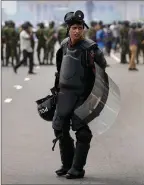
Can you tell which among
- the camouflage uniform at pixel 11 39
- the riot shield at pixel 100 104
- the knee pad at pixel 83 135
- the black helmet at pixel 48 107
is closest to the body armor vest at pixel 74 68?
the riot shield at pixel 100 104

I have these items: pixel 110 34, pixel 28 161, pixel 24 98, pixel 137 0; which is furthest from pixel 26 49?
pixel 137 0

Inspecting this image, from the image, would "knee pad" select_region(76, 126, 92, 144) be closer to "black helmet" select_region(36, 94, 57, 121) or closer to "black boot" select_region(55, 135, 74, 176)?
"black boot" select_region(55, 135, 74, 176)

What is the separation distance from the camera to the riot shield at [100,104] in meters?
6.97

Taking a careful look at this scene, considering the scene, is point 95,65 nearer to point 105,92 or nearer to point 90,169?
point 105,92

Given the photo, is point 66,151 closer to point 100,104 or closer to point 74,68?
point 100,104

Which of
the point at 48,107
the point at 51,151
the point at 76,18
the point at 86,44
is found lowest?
the point at 51,151

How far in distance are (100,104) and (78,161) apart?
1.84 ft

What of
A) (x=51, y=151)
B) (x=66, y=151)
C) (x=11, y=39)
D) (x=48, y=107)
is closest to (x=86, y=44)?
(x=48, y=107)

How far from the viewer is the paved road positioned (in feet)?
24.2

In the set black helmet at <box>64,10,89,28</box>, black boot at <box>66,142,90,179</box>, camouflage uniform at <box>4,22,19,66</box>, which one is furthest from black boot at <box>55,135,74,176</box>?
camouflage uniform at <box>4,22,19,66</box>

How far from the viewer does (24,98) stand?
622 inches

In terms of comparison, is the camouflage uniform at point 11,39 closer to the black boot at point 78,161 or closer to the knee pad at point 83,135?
the black boot at point 78,161

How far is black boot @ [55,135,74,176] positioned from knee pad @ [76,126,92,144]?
15 centimetres

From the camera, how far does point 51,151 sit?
907cm
